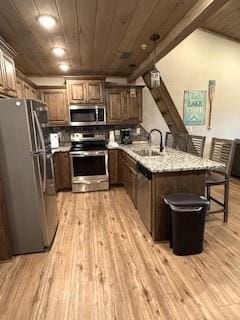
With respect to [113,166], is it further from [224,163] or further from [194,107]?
[194,107]

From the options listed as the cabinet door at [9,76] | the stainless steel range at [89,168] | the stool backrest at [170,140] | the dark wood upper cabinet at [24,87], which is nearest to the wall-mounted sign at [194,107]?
the stool backrest at [170,140]

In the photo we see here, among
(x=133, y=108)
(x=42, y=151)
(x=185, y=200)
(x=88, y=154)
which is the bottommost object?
(x=185, y=200)

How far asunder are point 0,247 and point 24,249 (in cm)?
25

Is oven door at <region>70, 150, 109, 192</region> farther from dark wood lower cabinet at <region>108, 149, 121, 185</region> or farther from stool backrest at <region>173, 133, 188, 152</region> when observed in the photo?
stool backrest at <region>173, 133, 188, 152</region>

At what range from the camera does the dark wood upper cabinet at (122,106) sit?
15.8ft

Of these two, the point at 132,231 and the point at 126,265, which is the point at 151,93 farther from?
the point at 126,265

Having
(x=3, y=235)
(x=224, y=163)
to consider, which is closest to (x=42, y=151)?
(x=3, y=235)

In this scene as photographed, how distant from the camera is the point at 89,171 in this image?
4.54 metres

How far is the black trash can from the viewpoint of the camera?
7.32ft

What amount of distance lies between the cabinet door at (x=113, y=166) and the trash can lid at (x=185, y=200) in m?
2.38

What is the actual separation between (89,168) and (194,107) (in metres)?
3.01

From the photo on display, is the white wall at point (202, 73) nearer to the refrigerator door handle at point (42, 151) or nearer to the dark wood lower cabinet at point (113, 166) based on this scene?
the dark wood lower cabinet at point (113, 166)

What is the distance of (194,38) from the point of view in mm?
5305

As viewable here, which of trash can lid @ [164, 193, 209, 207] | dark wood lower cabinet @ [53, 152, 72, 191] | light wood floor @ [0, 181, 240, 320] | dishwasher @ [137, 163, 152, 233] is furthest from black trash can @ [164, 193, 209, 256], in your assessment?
dark wood lower cabinet @ [53, 152, 72, 191]
